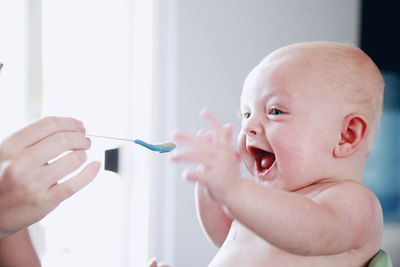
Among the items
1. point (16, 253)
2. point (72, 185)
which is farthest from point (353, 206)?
point (16, 253)

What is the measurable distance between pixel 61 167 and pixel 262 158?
1.16ft

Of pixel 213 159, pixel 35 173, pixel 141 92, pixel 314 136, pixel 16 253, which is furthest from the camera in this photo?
pixel 141 92

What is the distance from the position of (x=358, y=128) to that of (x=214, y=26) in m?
1.01

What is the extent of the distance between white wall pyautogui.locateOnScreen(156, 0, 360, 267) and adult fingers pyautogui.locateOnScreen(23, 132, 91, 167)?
3.16ft

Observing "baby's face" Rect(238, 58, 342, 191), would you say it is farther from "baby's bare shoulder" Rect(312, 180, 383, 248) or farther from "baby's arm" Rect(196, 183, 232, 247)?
"baby's arm" Rect(196, 183, 232, 247)

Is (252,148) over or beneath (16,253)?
over

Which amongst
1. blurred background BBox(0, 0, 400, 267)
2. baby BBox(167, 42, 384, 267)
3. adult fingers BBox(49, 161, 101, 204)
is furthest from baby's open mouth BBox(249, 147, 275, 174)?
blurred background BBox(0, 0, 400, 267)

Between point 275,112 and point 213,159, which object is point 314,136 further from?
point 213,159

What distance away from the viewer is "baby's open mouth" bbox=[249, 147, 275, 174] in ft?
2.53

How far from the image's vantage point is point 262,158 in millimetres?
785

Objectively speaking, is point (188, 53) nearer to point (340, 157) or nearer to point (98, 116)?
point (98, 116)

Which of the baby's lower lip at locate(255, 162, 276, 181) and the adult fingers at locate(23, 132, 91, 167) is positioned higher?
the adult fingers at locate(23, 132, 91, 167)

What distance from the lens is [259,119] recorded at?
2.43 ft

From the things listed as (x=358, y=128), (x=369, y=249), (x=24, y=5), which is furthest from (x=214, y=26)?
(x=369, y=249)
